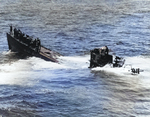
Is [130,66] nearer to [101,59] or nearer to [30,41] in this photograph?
[101,59]

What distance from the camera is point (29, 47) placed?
35594 mm

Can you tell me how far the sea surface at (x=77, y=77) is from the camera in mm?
22172

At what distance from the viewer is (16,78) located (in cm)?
2806

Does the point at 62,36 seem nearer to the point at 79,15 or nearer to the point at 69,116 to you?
the point at 79,15

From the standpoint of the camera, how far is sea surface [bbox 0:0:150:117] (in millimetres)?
22172

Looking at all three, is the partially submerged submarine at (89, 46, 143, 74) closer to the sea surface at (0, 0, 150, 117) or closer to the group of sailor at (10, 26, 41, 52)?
the sea surface at (0, 0, 150, 117)

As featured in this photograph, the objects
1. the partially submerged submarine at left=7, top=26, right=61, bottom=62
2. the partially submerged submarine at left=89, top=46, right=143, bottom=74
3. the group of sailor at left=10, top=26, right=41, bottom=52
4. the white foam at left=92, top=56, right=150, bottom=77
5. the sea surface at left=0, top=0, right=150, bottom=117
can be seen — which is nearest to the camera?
the sea surface at left=0, top=0, right=150, bottom=117

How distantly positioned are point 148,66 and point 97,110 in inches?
512

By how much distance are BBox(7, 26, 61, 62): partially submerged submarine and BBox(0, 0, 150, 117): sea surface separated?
0.74 meters

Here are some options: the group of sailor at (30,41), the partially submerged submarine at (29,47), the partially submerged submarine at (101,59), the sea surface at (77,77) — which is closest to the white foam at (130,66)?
the sea surface at (77,77)

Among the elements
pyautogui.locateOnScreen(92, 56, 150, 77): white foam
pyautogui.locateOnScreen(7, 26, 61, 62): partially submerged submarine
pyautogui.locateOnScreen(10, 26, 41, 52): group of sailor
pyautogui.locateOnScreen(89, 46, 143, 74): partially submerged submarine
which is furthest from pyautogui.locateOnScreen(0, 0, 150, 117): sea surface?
pyautogui.locateOnScreen(10, 26, 41, 52): group of sailor

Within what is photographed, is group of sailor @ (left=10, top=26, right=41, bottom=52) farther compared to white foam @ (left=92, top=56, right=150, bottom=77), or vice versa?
group of sailor @ (left=10, top=26, right=41, bottom=52)

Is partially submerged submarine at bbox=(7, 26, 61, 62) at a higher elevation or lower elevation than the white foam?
higher

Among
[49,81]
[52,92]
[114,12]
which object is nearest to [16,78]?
[49,81]
